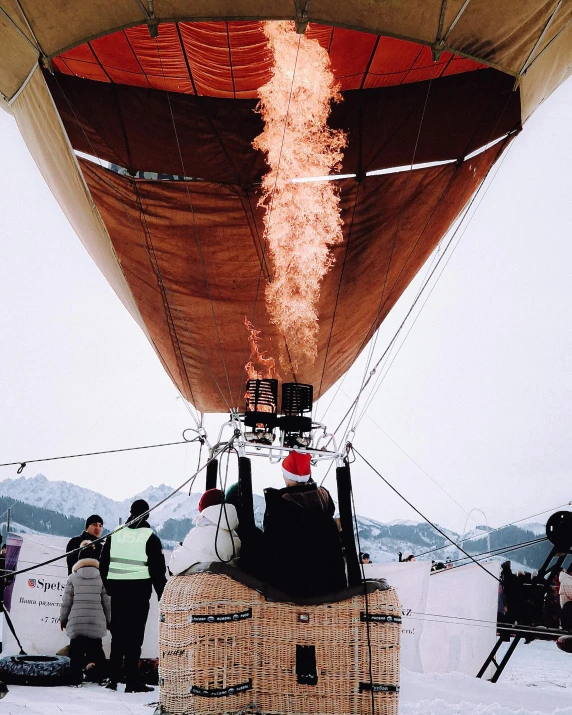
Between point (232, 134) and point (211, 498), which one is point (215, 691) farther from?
point (232, 134)

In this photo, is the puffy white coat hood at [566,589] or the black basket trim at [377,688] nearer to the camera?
the black basket trim at [377,688]

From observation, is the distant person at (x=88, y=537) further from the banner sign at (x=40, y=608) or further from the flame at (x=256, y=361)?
the flame at (x=256, y=361)

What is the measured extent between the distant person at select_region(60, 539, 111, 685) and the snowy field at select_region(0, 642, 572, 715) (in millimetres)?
261

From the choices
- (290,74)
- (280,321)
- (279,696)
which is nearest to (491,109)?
(290,74)

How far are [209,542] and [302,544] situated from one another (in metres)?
0.44

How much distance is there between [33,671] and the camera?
3.84 m

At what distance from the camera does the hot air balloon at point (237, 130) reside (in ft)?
13.1

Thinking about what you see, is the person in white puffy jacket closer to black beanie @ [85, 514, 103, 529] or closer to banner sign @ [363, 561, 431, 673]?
black beanie @ [85, 514, 103, 529]

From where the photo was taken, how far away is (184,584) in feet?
9.25

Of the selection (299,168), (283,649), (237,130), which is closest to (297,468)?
(283,649)

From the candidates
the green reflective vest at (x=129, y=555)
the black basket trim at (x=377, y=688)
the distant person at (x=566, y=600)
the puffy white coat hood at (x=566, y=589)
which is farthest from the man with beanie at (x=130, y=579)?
the puffy white coat hood at (x=566, y=589)

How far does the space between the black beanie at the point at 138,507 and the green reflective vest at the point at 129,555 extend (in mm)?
204

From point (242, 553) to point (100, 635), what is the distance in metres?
1.77

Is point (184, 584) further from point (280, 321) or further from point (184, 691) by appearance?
point (280, 321)
